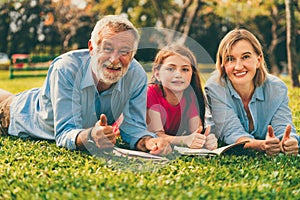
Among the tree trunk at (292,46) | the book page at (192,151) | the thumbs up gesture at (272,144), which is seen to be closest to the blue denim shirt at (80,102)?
the book page at (192,151)

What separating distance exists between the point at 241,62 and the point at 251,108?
14.9 inches

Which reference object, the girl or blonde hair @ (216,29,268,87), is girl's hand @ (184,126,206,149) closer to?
the girl

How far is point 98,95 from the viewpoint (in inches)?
147

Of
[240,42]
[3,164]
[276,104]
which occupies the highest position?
[240,42]

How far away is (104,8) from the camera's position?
24234mm

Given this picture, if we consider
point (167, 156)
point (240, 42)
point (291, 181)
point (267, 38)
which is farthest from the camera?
point (267, 38)

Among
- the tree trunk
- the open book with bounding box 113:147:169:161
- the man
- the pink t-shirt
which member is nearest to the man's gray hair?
the man

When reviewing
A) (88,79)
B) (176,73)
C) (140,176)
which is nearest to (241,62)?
(176,73)

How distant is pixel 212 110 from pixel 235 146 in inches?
16.9

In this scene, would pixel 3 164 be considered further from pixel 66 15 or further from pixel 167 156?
pixel 66 15

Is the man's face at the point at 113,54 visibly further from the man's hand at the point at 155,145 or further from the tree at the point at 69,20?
the tree at the point at 69,20

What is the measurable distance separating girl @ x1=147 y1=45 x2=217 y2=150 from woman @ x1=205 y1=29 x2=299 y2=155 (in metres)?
0.13

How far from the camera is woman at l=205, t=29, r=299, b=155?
3.86 metres

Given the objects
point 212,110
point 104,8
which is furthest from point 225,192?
point 104,8
